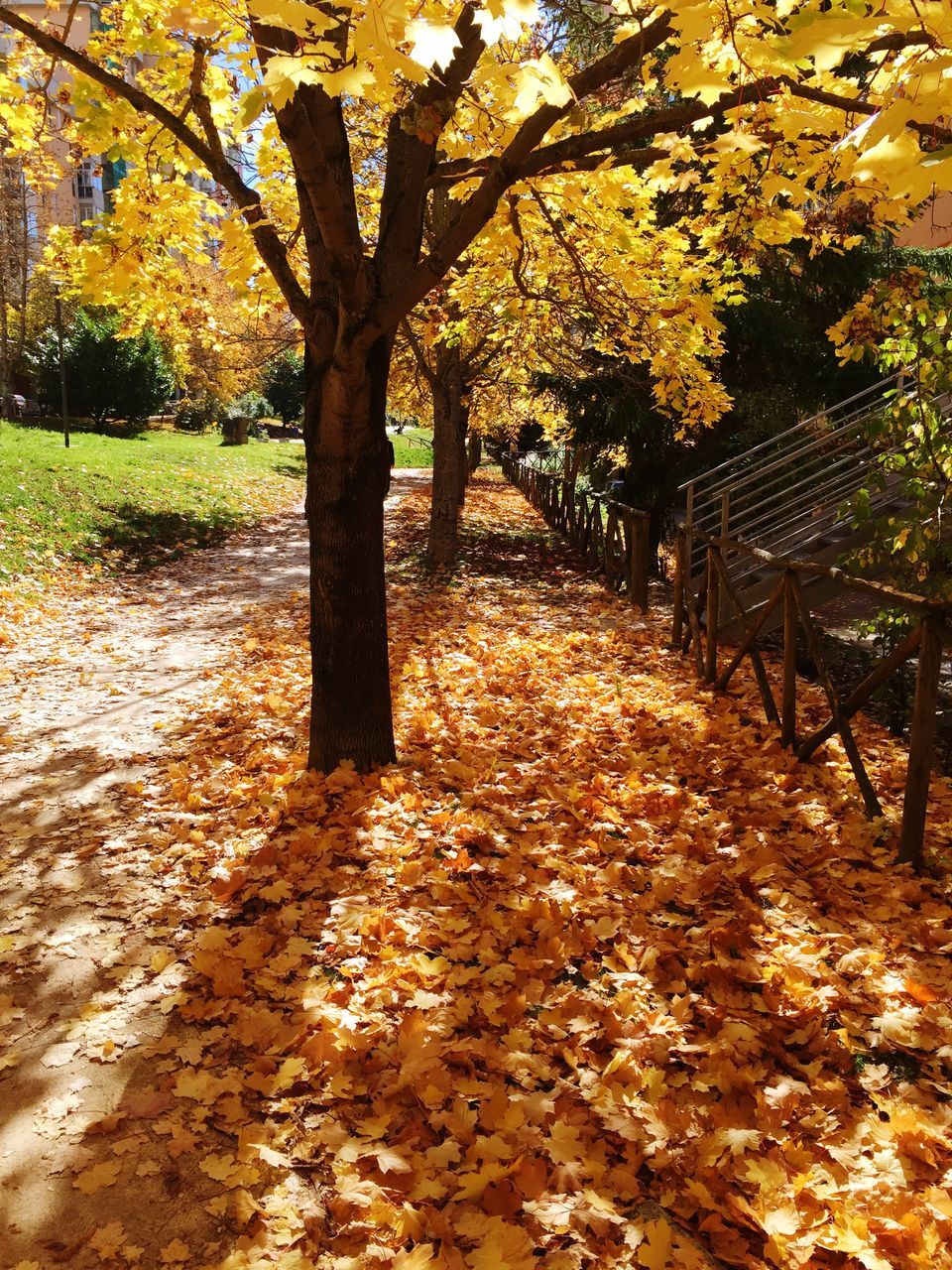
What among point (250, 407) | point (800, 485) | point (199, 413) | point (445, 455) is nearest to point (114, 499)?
point (445, 455)

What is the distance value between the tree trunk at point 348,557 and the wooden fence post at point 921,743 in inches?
114

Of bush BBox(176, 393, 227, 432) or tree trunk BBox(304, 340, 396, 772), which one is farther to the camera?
bush BBox(176, 393, 227, 432)

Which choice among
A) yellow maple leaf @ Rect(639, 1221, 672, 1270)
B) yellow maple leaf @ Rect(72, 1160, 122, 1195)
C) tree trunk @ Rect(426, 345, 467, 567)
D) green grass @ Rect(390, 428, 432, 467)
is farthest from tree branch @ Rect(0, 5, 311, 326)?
green grass @ Rect(390, 428, 432, 467)

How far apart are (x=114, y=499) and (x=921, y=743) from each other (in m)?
14.9

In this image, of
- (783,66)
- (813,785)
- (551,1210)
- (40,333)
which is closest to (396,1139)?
(551,1210)

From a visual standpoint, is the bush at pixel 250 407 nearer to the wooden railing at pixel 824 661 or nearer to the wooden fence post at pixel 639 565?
the wooden fence post at pixel 639 565

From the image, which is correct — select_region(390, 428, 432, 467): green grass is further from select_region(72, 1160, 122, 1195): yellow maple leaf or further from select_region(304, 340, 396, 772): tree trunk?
select_region(72, 1160, 122, 1195): yellow maple leaf

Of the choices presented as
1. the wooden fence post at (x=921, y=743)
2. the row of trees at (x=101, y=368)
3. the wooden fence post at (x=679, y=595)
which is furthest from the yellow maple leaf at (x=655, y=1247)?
the row of trees at (x=101, y=368)

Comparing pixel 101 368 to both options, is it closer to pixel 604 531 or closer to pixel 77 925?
pixel 604 531

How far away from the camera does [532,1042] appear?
2.92m

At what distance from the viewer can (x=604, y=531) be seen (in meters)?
15.5

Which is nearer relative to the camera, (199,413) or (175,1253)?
(175,1253)

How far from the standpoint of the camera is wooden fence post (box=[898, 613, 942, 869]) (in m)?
3.84

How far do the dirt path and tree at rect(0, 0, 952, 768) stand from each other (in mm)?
1487
